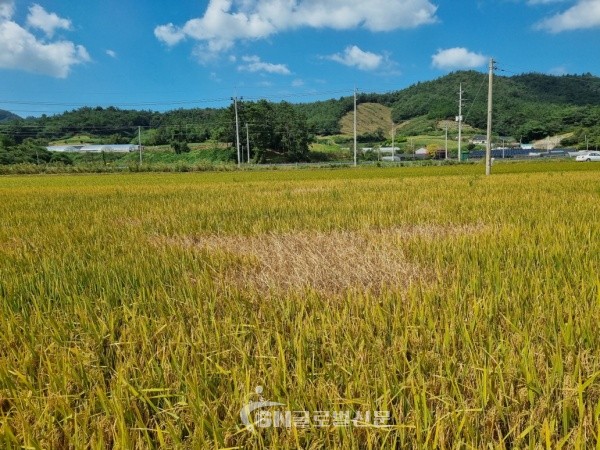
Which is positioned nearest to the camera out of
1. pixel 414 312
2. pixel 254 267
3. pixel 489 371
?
pixel 489 371

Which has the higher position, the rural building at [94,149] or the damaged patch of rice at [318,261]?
the rural building at [94,149]

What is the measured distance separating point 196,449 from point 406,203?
18.7ft

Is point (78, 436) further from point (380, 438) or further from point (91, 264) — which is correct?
point (91, 264)

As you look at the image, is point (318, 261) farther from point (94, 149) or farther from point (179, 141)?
point (94, 149)

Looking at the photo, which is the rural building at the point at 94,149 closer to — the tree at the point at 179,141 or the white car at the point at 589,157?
the tree at the point at 179,141

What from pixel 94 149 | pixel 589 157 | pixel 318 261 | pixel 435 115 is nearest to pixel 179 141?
pixel 94 149

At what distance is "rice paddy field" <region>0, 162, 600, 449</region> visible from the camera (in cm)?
95

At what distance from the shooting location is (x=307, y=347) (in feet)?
4.37

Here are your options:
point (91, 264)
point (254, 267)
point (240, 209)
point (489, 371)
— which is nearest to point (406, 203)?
point (240, 209)

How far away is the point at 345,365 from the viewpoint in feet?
3.88

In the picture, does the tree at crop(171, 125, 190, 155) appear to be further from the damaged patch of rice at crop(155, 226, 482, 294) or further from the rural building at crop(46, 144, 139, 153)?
the damaged patch of rice at crop(155, 226, 482, 294)

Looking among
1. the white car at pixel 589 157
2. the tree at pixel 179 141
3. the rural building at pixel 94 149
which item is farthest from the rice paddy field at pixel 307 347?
the rural building at pixel 94 149

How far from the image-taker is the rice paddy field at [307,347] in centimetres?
95

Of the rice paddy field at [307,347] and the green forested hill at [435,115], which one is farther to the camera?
the green forested hill at [435,115]
